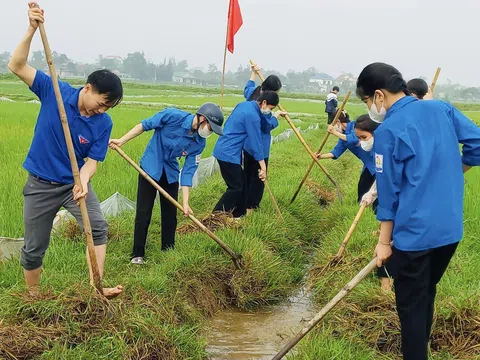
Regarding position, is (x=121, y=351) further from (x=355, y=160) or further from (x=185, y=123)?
(x=355, y=160)

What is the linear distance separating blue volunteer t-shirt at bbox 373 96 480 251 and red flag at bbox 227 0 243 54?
5.79 metres

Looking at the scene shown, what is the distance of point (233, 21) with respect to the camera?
7898 millimetres

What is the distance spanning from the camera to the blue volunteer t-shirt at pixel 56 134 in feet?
9.99

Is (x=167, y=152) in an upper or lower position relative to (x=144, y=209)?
upper

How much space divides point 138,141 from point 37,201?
24.0 ft

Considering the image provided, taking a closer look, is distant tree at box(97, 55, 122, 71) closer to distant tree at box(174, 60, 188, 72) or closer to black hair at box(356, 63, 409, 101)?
distant tree at box(174, 60, 188, 72)

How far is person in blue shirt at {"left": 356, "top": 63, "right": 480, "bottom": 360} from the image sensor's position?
2348 mm

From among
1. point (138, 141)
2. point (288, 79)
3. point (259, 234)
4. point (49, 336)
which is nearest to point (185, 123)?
point (259, 234)

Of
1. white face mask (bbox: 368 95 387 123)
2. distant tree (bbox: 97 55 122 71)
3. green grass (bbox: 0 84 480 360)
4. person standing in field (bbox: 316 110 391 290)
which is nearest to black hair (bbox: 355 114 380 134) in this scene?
person standing in field (bbox: 316 110 391 290)

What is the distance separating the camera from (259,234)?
530 cm

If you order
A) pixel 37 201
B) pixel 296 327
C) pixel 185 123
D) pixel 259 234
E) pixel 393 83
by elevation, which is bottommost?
pixel 296 327

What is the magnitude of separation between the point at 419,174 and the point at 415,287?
0.58m

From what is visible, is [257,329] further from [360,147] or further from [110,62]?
[110,62]

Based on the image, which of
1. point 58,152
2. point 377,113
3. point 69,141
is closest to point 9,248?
point 58,152
